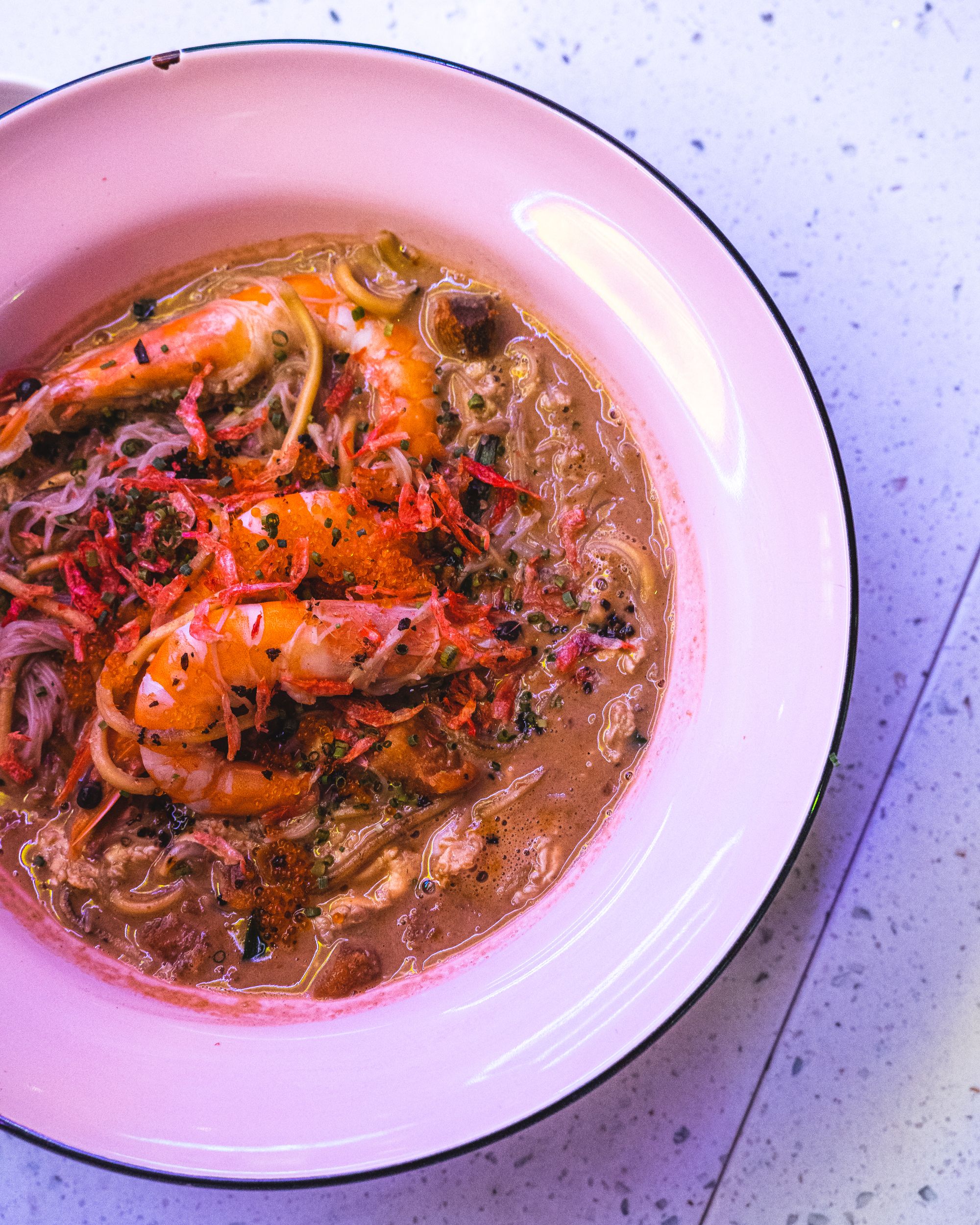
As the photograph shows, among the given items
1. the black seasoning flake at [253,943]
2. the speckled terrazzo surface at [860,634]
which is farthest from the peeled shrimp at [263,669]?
the speckled terrazzo surface at [860,634]

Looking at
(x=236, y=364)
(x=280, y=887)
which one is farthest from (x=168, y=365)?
(x=280, y=887)

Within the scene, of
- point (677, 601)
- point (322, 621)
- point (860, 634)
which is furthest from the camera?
point (860, 634)

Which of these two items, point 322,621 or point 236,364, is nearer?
point 322,621

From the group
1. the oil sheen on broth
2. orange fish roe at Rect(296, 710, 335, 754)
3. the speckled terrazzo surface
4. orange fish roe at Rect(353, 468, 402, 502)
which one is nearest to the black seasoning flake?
the oil sheen on broth

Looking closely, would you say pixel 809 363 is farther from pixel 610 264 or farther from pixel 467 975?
pixel 467 975

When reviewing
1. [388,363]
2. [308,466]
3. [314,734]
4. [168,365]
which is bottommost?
[314,734]

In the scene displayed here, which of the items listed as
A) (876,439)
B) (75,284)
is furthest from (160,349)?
(876,439)

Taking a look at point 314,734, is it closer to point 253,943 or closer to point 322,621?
point 322,621

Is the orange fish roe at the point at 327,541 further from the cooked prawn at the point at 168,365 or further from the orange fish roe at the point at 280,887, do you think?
the orange fish roe at the point at 280,887
